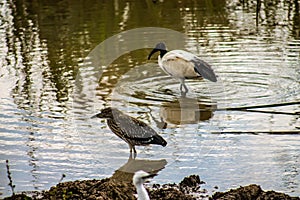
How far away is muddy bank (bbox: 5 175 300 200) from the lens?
6004mm

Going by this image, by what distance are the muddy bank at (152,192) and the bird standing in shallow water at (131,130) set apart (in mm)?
899

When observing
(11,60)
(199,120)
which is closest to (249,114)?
(199,120)

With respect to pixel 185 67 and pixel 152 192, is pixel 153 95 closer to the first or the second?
pixel 185 67

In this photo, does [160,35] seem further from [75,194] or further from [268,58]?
[75,194]

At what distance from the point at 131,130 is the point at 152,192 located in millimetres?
1324

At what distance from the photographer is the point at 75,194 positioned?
620 cm

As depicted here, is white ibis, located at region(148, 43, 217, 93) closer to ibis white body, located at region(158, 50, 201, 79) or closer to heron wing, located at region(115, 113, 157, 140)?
ibis white body, located at region(158, 50, 201, 79)

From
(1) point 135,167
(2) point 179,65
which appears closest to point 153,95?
(2) point 179,65

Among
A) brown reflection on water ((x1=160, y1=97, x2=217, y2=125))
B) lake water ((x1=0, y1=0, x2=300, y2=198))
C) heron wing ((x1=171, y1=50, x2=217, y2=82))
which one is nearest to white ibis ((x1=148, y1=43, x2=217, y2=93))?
heron wing ((x1=171, y1=50, x2=217, y2=82))

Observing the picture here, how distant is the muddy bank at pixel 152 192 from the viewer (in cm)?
600

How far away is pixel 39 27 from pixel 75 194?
9.43 metres

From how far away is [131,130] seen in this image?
24.7 feet

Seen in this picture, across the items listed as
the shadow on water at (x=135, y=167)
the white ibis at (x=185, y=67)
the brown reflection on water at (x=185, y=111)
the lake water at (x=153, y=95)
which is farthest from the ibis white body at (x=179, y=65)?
the shadow on water at (x=135, y=167)

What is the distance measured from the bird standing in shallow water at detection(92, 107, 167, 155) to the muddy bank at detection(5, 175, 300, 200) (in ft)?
2.95
